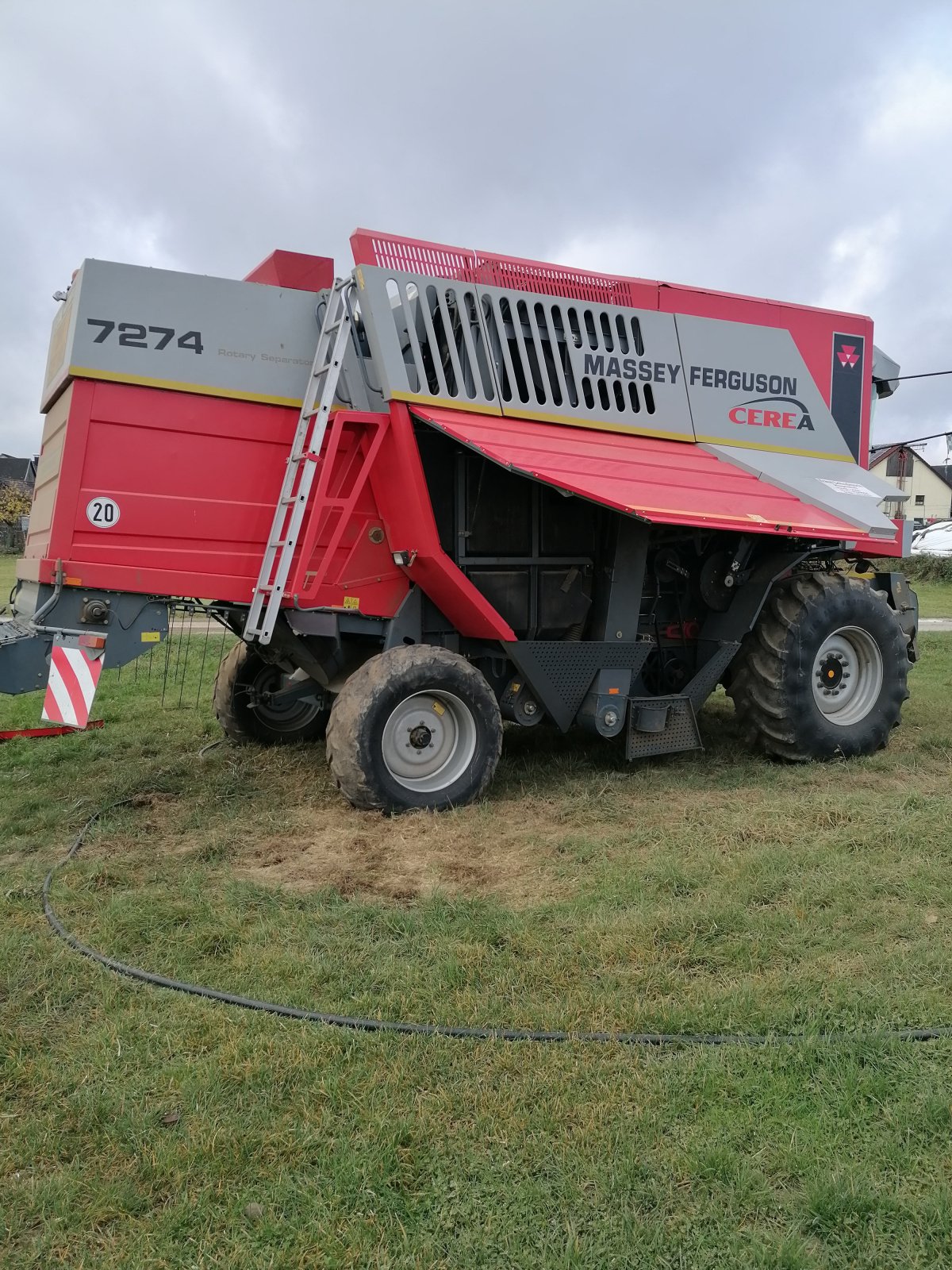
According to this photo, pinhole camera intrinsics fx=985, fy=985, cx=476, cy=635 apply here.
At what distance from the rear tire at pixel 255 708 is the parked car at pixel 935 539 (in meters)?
34.3

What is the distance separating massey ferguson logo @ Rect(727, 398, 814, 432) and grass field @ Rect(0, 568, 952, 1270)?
293cm

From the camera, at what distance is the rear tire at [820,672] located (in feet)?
22.6

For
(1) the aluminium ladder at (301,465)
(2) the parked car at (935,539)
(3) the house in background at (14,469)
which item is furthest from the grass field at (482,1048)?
(3) the house in background at (14,469)

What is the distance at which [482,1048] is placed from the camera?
304 cm

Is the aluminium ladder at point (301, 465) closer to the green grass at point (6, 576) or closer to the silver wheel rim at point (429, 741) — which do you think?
the silver wheel rim at point (429, 741)

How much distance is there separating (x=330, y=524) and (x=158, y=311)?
1539 mm

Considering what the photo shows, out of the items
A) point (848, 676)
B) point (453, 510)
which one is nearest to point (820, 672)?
point (848, 676)

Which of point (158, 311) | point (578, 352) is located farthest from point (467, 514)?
point (158, 311)

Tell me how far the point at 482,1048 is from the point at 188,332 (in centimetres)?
433

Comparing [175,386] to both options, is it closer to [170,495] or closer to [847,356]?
[170,495]

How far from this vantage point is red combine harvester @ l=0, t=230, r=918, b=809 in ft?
18.4

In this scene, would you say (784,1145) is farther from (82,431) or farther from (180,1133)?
(82,431)

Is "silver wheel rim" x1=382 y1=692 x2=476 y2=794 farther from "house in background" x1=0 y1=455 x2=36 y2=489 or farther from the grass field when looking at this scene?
"house in background" x1=0 y1=455 x2=36 y2=489

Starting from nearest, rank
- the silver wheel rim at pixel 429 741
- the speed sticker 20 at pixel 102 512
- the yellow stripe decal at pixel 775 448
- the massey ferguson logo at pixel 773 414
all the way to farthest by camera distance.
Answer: the speed sticker 20 at pixel 102 512
the silver wheel rim at pixel 429 741
the yellow stripe decal at pixel 775 448
the massey ferguson logo at pixel 773 414
